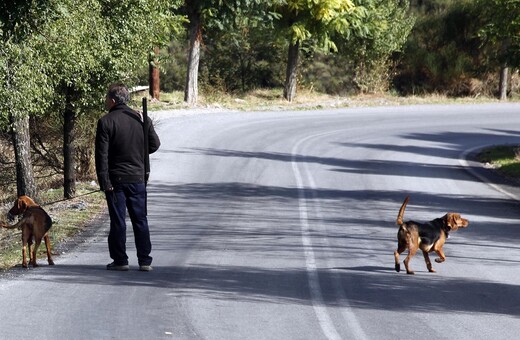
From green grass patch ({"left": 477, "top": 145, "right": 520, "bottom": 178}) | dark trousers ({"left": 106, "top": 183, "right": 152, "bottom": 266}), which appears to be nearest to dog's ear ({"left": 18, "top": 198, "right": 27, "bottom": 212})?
dark trousers ({"left": 106, "top": 183, "right": 152, "bottom": 266})

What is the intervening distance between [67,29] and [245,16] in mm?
22747

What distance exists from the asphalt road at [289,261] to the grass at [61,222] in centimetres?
50

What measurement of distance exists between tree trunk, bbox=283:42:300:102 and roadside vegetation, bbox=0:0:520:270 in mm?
54

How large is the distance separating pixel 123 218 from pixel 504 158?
18.6 metres

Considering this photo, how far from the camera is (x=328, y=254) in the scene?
42.4ft

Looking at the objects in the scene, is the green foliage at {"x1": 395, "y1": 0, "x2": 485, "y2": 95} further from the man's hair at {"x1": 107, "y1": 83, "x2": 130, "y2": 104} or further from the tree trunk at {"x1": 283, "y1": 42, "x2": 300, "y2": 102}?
the man's hair at {"x1": 107, "y1": 83, "x2": 130, "y2": 104}

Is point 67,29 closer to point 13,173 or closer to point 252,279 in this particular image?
point 252,279

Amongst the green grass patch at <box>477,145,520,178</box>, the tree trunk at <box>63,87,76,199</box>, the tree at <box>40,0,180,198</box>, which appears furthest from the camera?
the green grass patch at <box>477,145,520,178</box>

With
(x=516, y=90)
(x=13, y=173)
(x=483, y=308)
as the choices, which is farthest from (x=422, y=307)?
(x=516, y=90)

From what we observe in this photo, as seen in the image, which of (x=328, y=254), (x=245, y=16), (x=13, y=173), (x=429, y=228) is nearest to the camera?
(x=429, y=228)

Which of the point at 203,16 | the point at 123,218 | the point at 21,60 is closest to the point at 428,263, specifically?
the point at 123,218

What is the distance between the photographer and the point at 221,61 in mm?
47719

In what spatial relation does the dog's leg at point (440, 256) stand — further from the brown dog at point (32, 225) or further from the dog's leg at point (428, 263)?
the brown dog at point (32, 225)

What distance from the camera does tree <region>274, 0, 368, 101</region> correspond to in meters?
40.0
